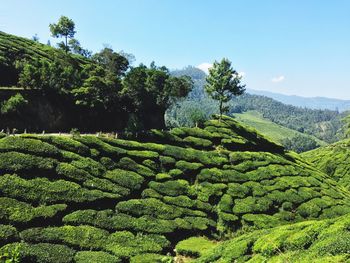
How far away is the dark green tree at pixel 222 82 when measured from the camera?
66.6m

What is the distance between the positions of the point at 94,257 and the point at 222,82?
45837mm

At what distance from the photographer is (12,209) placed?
1184 inches

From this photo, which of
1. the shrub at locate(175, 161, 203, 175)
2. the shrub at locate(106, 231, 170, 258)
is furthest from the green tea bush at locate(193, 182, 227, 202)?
the shrub at locate(106, 231, 170, 258)

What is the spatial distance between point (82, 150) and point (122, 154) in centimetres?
528

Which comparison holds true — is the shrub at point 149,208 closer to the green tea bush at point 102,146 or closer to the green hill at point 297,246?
the green tea bush at point 102,146

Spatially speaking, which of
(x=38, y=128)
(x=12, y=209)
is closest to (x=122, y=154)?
(x=12, y=209)

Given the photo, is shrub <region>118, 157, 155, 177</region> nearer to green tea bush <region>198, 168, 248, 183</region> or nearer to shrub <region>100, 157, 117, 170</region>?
shrub <region>100, 157, 117, 170</region>

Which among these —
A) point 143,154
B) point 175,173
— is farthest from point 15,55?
point 175,173

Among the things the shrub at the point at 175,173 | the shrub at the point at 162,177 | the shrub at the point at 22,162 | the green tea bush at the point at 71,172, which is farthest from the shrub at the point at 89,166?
the shrub at the point at 175,173

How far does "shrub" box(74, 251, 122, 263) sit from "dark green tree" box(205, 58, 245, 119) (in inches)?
1691

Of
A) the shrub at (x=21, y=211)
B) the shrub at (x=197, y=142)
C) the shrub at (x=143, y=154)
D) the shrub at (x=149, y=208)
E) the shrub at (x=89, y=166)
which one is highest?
the shrub at (x=197, y=142)

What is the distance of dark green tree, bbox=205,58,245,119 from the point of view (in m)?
Answer: 66.6

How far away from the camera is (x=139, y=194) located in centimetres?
3941

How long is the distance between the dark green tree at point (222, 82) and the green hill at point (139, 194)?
38.5 ft
